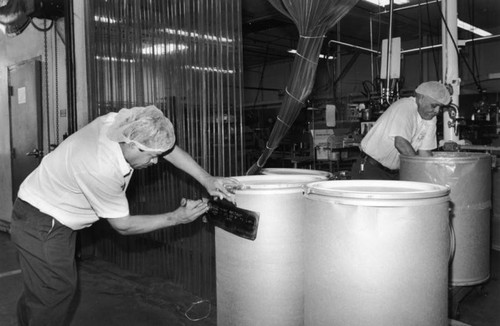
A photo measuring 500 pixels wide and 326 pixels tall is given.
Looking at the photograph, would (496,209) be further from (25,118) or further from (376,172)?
(25,118)

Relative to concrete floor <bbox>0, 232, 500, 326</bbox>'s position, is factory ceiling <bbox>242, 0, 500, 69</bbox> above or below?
above

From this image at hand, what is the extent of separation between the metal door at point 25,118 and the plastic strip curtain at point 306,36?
2911mm

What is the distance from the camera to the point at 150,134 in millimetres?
1565

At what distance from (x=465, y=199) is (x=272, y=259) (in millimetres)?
1317

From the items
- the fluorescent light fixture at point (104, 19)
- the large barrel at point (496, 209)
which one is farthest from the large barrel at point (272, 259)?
the large barrel at point (496, 209)

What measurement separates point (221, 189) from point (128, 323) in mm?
1358

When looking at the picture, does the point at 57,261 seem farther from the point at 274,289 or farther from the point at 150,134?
the point at 274,289

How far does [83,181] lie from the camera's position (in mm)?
1603

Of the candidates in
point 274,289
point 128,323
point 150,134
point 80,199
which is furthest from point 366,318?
point 128,323

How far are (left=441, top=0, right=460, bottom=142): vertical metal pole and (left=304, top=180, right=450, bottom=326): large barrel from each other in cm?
196

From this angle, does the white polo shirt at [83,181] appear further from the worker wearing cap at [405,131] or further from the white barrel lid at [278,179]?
the worker wearing cap at [405,131]

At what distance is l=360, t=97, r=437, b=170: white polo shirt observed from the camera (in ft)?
8.82

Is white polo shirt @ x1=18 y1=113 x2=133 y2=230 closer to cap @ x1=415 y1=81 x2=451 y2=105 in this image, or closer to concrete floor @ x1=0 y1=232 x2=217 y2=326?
concrete floor @ x1=0 y1=232 x2=217 y2=326

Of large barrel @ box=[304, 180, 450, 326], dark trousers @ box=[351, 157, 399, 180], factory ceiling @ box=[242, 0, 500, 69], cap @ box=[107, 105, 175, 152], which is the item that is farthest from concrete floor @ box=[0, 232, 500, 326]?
factory ceiling @ box=[242, 0, 500, 69]
